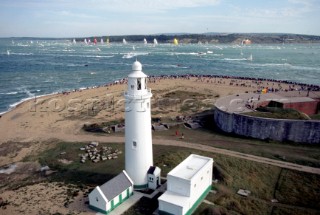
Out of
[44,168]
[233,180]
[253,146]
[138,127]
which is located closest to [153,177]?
[138,127]

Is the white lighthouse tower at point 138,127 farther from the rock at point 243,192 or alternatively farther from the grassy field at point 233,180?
the rock at point 243,192

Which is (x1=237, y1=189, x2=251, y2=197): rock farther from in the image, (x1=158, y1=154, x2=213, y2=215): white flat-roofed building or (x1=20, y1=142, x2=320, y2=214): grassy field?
(x1=158, y1=154, x2=213, y2=215): white flat-roofed building

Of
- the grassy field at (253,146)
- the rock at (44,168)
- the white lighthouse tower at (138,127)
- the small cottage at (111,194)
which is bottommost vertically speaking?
the rock at (44,168)

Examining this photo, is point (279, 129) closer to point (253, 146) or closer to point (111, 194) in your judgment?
point (253, 146)

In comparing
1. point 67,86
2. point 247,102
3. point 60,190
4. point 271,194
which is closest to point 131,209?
point 60,190

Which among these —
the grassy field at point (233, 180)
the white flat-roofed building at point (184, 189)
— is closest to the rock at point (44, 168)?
the grassy field at point (233, 180)

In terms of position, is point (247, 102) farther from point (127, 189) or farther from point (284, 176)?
point (127, 189)

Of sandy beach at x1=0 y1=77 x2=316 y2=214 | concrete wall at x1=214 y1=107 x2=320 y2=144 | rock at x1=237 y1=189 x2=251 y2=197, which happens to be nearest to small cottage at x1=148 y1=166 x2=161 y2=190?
sandy beach at x1=0 y1=77 x2=316 y2=214
